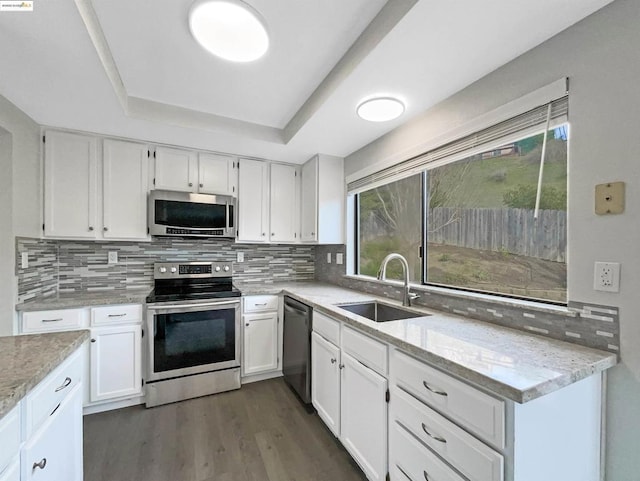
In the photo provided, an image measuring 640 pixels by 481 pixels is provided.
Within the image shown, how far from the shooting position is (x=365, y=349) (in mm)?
1528

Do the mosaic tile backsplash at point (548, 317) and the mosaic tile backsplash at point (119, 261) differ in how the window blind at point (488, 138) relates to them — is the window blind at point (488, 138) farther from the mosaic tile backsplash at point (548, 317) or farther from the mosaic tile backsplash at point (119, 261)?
the mosaic tile backsplash at point (119, 261)

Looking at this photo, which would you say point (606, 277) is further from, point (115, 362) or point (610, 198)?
point (115, 362)

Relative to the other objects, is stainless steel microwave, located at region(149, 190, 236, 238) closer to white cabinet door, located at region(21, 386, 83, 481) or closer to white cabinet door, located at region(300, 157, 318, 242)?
white cabinet door, located at region(300, 157, 318, 242)

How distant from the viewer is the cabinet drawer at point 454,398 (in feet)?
2.90

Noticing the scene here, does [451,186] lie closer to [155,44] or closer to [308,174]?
[308,174]

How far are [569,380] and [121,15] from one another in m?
2.35

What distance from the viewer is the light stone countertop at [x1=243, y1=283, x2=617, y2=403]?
0.86 metres

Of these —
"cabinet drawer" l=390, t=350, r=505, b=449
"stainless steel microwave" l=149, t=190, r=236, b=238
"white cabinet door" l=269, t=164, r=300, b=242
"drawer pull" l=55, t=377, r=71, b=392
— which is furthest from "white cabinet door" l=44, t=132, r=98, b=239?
"cabinet drawer" l=390, t=350, r=505, b=449

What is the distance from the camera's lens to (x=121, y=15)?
131cm

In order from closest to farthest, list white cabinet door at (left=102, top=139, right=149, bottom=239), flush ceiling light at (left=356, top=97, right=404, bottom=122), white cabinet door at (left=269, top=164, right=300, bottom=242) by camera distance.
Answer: flush ceiling light at (left=356, top=97, right=404, bottom=122) → white cabinet door at (left=102, top=139, right=149, bottom=239) → white cabinet door at (left=269, top=164, right=300, bottom=242)

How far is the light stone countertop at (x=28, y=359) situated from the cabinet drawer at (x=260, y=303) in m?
1.41

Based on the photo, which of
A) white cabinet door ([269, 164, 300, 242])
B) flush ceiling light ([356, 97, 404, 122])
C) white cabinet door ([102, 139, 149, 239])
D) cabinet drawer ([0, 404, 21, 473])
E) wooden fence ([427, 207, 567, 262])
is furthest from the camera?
white cabinet door ([269, 164, 300, 242])

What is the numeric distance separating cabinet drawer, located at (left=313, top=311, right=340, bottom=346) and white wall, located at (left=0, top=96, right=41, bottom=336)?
2.06 m

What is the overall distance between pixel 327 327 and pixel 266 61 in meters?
1.72
